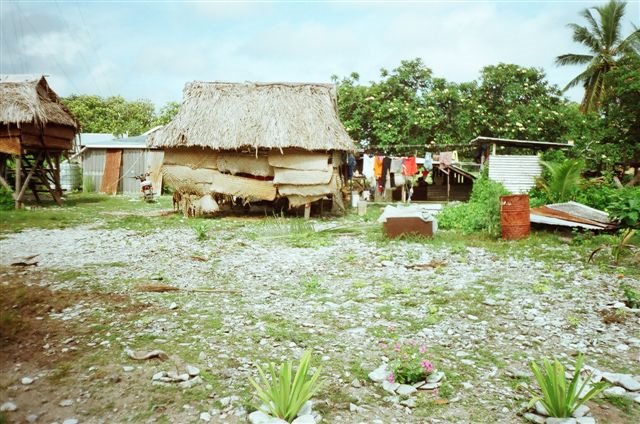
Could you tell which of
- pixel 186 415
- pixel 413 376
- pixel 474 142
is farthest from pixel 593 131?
pixel 186 415

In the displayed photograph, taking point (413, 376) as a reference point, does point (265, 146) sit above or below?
above

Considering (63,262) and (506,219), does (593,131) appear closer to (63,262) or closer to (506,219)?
(506,219)

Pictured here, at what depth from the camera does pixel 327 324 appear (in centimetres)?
A: 479

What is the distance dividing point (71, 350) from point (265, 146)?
937cm

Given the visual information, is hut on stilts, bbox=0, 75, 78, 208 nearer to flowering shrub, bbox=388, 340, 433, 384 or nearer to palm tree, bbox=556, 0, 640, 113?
flowering shrub, bbox=388, 340, 433, 384

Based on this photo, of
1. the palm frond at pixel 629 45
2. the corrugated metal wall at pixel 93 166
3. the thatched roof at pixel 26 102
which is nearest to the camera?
the thatched roof at pixel 26 102

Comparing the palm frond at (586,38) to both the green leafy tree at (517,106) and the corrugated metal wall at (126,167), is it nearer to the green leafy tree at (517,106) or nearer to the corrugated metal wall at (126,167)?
the green leafy tree at (517,106)

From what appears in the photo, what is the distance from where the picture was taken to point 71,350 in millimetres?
3967

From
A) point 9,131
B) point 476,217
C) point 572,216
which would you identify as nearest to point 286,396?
point 476,217

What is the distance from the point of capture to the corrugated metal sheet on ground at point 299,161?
43.6 ft

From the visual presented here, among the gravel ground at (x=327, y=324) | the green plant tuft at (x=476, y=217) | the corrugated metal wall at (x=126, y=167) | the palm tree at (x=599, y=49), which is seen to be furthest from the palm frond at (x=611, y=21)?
the corrugated metal wall at (x=126, y=167)

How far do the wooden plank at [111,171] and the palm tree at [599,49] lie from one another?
2337 centimetres

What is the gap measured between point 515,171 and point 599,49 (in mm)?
12229

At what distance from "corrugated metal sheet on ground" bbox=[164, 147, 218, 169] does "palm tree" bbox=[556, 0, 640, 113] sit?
62.0 ft
